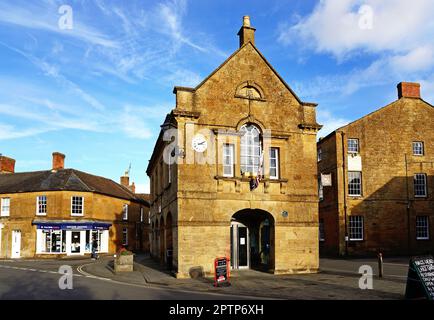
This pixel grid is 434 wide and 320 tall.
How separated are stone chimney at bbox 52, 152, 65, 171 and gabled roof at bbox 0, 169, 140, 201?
2.05ft

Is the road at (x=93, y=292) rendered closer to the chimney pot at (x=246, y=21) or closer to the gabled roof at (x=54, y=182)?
the chimney pot at (x=246, y=21)

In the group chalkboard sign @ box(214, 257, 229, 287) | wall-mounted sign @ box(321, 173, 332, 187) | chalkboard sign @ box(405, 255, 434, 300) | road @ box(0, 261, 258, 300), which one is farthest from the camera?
wall-mounted sign @ box(321, 173, 332, 187)

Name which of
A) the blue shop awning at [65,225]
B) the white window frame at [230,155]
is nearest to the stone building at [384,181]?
the white window frame at [230,155]

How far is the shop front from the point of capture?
117 feet

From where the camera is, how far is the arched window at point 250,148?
19.4 metres

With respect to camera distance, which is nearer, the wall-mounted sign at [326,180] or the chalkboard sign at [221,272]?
the chalkboard sign at [221,272]

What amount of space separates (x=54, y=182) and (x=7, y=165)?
38.5 ft

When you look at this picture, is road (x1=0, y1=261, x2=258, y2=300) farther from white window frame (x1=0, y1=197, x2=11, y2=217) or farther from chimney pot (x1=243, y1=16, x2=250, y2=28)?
white window frame (x1=0, y1=197, x2=11, y2=217)

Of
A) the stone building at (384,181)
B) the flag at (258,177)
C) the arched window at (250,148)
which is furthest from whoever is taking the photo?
the stone building at (384,181)

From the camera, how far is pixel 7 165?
45.8m

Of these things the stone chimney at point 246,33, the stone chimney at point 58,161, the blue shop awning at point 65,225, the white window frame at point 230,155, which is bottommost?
the blue shop awning at point 65,225

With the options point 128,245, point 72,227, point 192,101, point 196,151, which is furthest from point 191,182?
point 128,245

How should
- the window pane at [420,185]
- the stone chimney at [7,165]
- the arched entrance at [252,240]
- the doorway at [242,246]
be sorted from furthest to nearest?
1. the stone chimney at [7,165]
2. the window pane at [420,185]
3. the doorway at [242,246]
4. the arched entrance at [252,240]

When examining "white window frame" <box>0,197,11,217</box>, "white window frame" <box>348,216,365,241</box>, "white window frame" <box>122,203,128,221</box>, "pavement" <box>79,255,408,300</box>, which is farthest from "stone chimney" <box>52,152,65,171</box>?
"white window frame" <box>348,216,365,241</box>
